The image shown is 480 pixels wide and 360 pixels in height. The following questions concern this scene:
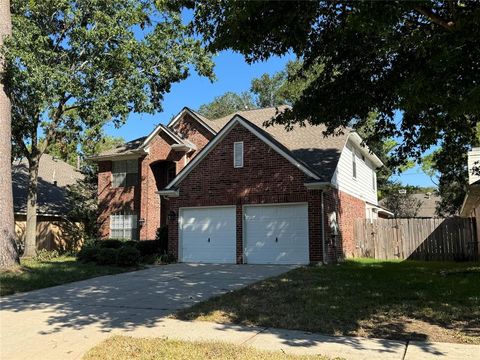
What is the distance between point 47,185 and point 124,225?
8993 mm

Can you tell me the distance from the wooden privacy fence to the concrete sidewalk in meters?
15.3

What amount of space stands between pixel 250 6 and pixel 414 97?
10.5ft

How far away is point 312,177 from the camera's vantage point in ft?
55.7

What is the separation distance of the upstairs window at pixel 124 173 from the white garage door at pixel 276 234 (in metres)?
10.1

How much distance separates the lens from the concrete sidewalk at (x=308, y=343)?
5.96m

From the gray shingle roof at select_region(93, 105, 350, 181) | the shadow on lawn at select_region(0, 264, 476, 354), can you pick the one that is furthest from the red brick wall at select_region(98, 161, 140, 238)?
the shadow on lawn at select_region(0, 264, 476, 354)

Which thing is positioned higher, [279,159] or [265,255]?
[279,159]

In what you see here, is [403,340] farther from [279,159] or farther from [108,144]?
[108,144]

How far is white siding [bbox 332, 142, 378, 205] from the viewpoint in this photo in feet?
64.8

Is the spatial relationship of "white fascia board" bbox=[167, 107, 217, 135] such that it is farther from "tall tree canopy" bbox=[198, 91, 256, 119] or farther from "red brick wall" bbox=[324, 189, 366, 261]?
"tall tree canopy" bbox=[198, 91, 256, 119]

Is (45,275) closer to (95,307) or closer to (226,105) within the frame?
(95,307)

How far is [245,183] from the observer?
60.2ft

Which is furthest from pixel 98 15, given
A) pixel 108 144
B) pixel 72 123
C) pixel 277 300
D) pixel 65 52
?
pixel 108 144

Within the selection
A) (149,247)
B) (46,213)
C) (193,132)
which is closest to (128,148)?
(193,132)
